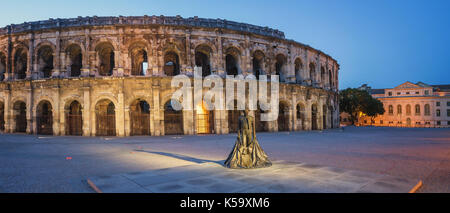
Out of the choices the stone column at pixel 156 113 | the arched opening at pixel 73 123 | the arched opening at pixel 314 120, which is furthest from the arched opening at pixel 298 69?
the arched opening at pixel 73 123

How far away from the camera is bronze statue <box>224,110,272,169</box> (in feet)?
18.8

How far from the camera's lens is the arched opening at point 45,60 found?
18984 mm

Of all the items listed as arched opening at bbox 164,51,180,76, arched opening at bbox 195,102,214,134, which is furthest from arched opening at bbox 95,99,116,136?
arched opening at bbox 195,102,214,134

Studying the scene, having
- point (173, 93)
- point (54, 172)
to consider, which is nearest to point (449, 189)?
point (54, 172)

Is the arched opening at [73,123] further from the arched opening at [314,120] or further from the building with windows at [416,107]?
the building with windows at [416,107]

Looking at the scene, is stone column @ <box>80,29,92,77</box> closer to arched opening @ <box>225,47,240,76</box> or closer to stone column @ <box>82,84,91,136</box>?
stone column @ <box>82,84,91,136</box>

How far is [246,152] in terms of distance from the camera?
5816 millimetres

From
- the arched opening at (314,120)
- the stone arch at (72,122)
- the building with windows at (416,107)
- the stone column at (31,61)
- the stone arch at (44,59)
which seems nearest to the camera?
the stone arch at (72,122)

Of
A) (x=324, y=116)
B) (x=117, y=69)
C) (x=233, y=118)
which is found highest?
(x=117, y=69)

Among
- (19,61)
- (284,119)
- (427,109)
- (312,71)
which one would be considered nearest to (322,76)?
(312,71)

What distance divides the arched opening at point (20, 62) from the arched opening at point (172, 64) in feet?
Result: 35.1

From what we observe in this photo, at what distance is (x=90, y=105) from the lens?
17.3m

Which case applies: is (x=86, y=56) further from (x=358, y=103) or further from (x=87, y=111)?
(x=358, y=103)

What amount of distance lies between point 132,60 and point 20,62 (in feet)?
30.8
